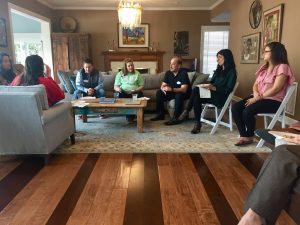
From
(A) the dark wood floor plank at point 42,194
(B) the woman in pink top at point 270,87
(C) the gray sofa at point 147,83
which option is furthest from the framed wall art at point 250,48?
(A) the dark wood floor plank at point 42,194

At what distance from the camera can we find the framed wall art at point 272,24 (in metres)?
3.76

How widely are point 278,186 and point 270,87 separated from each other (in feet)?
6.96

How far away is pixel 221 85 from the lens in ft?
12.4

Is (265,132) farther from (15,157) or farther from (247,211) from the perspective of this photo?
(15,157)

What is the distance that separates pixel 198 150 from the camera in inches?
124

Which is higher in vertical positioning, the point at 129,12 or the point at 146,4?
the point at 146,4

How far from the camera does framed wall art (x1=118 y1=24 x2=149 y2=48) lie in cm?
803

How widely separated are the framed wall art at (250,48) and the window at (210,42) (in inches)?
113

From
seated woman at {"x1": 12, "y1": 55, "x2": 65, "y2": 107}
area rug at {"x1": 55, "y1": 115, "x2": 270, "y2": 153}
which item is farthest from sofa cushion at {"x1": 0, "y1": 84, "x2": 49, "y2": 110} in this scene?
area rug at {"x1": 55, "y1": 115, "x2": 270, "y2": 153}

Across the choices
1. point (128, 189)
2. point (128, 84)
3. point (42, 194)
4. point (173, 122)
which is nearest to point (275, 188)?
point (128, 189)

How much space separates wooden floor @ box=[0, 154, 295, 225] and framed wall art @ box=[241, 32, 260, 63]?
7.57 ft

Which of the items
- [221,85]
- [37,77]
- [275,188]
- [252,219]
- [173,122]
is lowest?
[173,122]

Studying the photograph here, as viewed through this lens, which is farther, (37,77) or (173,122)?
(173,122)

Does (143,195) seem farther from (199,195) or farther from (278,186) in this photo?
(278,186)
